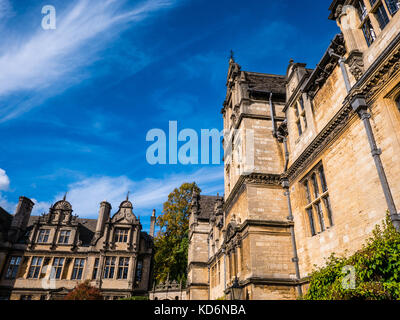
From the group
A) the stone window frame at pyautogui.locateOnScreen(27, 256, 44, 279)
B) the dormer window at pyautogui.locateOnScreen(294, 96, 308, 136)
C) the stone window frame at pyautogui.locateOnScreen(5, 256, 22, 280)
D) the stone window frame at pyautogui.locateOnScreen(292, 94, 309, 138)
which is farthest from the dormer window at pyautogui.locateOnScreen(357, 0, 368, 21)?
the stone window frame at pyautogui.locateOnScreen(5, 256, 22, 280)

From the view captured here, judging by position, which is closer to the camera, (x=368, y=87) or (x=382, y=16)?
(x=368, y=87)

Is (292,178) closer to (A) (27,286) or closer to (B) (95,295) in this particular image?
(B) (95,295)

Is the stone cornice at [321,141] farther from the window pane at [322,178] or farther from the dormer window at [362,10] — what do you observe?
the dormer window at [362,10]

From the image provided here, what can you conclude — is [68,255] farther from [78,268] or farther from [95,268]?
[95,268]

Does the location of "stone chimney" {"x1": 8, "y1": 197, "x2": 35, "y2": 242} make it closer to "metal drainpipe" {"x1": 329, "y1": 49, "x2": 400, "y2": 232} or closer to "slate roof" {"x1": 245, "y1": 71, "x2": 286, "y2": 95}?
"slate roof" {"x1": 245, "y1": 71, "x2": 286, "y2": 95}

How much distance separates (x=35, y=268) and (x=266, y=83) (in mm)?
35250

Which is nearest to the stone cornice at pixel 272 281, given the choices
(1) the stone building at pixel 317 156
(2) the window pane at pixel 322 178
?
(1) the stone building at pixel 317 156

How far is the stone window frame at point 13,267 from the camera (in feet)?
111

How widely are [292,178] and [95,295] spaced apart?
23.5 m

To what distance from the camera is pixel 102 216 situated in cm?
3734

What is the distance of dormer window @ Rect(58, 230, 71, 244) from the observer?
119ft

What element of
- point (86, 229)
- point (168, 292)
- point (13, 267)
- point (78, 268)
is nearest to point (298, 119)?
point (168, 292)
